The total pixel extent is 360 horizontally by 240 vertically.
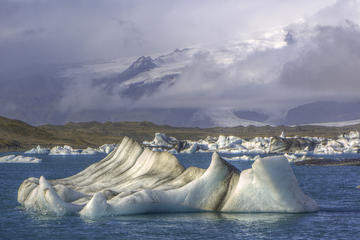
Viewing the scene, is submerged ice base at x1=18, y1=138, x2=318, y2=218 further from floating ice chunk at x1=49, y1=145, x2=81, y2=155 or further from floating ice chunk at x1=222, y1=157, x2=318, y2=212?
floating ice chunk at x1=49, y1=145, x2=81, y2=155

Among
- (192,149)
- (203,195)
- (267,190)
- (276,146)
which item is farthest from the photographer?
(192,149)

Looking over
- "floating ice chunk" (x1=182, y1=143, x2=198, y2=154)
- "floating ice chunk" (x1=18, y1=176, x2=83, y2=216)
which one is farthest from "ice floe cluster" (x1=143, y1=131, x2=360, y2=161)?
"floating ice chunk" (x1=18, y1=176, x2=83, y2=216)

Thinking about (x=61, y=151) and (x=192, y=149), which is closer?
(x=61, y=151)

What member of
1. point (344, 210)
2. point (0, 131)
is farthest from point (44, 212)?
point (0, 131)

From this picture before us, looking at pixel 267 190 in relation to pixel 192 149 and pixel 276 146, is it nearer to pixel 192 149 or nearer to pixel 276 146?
pixel 276 146

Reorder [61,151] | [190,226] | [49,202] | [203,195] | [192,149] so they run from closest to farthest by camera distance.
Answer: [190,226], [49,202], [203,195], [61,151], [192,149]

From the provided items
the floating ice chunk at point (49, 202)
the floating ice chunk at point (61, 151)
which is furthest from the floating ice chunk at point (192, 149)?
the floating ice chunk at point (49, 202)

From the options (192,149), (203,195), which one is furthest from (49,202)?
(192,149)

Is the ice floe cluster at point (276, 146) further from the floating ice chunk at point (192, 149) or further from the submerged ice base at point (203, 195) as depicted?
the submerged ice base at point (203, 195)

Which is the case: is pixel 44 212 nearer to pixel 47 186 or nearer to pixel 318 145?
pixel 47 186

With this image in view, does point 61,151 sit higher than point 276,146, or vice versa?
point 61,151

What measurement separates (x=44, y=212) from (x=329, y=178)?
31.8 metres

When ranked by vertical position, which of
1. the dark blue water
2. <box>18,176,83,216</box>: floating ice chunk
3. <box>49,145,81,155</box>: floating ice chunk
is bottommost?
the dark blue water

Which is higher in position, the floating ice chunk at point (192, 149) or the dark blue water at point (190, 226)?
the floating ice chunk at point (192, 149)
